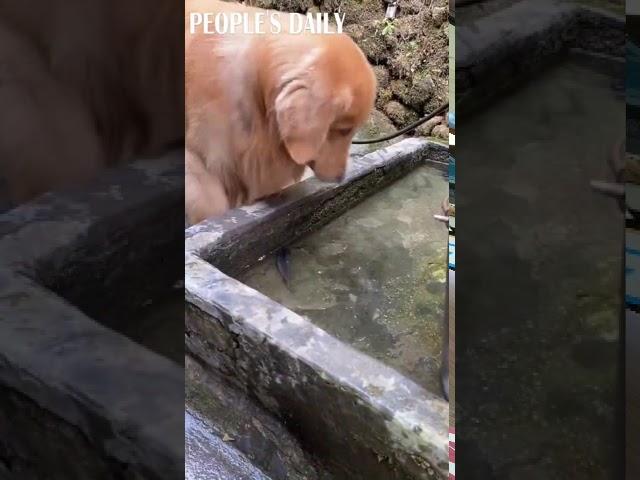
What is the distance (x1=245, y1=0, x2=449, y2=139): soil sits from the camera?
0.68 metres

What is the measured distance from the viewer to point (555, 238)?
375 mm

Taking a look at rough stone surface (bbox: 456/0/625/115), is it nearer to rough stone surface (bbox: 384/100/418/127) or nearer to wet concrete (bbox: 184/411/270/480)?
wet concrete (bbox: 184/411/270/480)

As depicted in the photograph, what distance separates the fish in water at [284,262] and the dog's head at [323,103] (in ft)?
0.54

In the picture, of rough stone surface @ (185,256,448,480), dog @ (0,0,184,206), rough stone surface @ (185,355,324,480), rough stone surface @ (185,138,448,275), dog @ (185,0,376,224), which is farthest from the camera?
rough stone surface @ (185,138,448,275)

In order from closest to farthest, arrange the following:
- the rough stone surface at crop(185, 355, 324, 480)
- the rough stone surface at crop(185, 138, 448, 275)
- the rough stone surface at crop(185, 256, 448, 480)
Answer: the rough stone surface at crop(185, 256, 448, 480) < the rough stone surface at crop(185, 355, 324, 480) < the rough stone surface at crop(185, 138, 448, 275)

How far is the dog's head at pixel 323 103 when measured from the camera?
2.80ft

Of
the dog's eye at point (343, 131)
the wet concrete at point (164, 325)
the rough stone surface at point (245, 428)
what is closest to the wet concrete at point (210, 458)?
the rough stone surface at point (245, 428)

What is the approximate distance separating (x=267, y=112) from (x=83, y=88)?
701 millimetres

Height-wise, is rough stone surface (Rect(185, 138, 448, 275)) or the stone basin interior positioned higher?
the stone basin interior

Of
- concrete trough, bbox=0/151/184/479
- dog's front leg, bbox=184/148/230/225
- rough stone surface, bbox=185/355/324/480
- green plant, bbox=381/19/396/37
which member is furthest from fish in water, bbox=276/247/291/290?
concrete trough, bbox=0/151/184/479

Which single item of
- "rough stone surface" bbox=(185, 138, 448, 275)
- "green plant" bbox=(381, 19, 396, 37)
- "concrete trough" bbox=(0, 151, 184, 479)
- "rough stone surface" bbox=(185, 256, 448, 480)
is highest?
"green plant" bbox=(381, 19, 396, 37)

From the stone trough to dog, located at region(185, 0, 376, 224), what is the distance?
6.1 inches

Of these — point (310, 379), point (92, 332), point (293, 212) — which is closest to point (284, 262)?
point (293, 212)

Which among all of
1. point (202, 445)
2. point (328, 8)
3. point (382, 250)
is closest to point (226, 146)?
point (382, 250)
